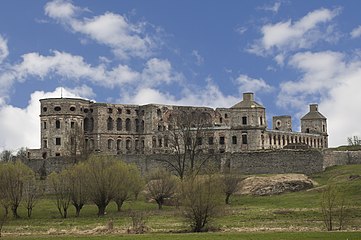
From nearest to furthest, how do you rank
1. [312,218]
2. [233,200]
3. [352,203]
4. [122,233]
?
1. [122,233]
2. [312,218]
3. [352,203]
4. [233,200]

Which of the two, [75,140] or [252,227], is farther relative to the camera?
[75,140]

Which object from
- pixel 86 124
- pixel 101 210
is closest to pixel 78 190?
pixel 101 210

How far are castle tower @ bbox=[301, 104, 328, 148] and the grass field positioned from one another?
44803 mm

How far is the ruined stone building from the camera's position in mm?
106062

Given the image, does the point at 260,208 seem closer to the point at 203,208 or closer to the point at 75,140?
the point at 203,208

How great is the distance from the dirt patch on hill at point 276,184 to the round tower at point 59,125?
132ft

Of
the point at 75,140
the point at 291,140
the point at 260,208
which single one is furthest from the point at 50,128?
the point at 260,208

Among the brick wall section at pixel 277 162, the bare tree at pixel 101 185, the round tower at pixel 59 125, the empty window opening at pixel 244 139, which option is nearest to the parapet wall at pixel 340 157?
the brick wall section at pixel 277 162

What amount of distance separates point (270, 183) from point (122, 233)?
107 ft

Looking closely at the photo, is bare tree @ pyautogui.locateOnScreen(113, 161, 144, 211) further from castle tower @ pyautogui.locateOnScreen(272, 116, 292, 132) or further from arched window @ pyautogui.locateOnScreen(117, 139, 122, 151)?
castle tower @ pyautogui.locateOnScreen(272, 116, 292, 132)

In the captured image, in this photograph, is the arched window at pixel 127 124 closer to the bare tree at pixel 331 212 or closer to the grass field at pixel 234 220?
the grass field at pixel 234 220

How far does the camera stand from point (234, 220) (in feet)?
178

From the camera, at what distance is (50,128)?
11231cm

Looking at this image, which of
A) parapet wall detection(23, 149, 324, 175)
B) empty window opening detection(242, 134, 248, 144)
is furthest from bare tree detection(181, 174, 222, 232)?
empty window opening detection(242, 134, 248, 144)
